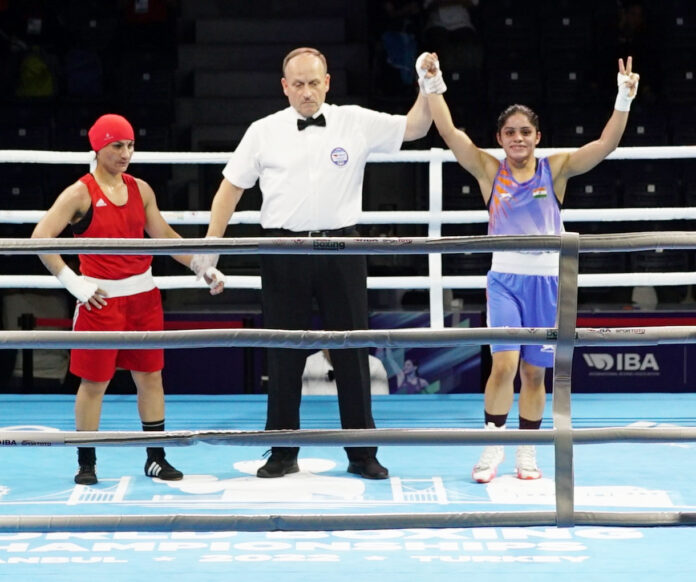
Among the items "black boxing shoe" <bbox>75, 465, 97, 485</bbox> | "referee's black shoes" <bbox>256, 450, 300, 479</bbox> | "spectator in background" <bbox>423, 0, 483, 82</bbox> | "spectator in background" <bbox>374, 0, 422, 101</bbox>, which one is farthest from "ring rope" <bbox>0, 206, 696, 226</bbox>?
"spectator in background" <bbox>423, 0, 483, 82</bbox>

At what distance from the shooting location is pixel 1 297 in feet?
24.3

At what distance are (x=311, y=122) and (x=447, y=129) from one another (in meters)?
0.49

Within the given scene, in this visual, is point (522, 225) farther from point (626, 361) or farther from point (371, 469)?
point (626, 361)

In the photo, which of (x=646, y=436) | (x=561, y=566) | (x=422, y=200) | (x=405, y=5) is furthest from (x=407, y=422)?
(x=405, y=5)

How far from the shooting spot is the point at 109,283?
4.17 meters

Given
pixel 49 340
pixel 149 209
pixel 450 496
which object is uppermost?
pixel 149 209

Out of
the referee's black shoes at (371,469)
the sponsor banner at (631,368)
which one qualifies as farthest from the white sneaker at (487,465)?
the sponsor banner at (631,368)

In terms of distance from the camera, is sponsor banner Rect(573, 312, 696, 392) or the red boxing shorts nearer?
the red boxing shorts

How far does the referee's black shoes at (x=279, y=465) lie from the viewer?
4148mm

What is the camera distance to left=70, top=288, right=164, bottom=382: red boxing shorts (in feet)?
13.5

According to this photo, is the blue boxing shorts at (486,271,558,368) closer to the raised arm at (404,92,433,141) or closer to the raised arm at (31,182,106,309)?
the raised arm at (404,92,433,141)

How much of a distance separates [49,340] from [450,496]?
1620mm

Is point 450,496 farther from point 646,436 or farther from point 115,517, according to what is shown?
point 115,517

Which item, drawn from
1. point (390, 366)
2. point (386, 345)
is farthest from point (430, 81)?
point (390, 366)
